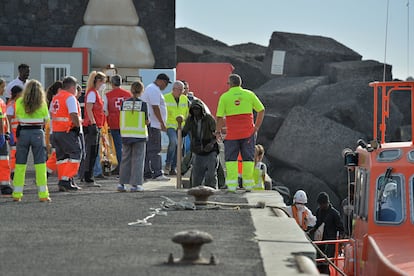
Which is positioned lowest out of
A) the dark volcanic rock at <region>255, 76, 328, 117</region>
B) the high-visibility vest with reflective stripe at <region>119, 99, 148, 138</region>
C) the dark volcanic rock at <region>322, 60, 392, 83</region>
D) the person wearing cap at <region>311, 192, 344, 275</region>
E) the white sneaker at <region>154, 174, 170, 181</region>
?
the person wearing cap at <region>311, 192, 344, 275</region>

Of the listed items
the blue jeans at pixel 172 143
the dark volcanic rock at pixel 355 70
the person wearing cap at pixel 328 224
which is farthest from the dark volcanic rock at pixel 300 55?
the person wearing cap at pixel 328 224

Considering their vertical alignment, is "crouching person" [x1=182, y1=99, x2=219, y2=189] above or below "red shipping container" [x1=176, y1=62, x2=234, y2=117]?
below

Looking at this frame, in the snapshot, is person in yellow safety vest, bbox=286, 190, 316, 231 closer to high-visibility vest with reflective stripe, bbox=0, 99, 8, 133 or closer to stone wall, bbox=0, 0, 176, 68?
high-visibility vest with reflective stripe, bbox=0, 99, 8, 133

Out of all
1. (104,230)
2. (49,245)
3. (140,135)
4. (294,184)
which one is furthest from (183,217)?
(294,184)

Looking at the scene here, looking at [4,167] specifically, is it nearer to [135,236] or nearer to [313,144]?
[135,236]

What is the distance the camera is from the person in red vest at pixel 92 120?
1911 cm

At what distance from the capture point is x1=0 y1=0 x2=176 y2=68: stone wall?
123 ft

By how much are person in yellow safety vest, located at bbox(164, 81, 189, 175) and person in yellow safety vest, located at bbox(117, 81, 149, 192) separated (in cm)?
372

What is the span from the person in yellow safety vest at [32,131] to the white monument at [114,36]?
18.3 m

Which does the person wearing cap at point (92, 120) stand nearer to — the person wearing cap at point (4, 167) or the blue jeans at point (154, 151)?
the blue jeans at point (154, 151)

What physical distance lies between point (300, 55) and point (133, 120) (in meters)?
25.2

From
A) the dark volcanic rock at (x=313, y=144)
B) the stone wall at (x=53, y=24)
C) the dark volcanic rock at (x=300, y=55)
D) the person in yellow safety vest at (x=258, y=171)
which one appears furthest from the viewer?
the dark volcanic rock at (x=300, y=55)

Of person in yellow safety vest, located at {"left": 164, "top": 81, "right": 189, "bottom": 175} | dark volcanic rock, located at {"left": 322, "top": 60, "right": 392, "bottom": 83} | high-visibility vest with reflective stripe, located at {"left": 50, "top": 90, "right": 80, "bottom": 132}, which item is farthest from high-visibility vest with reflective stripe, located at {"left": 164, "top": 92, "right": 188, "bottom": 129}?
dark volcanic rock, located at {"left": 322, "top": 60, "right": 392, "bottom": 83}

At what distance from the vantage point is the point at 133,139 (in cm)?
1789
